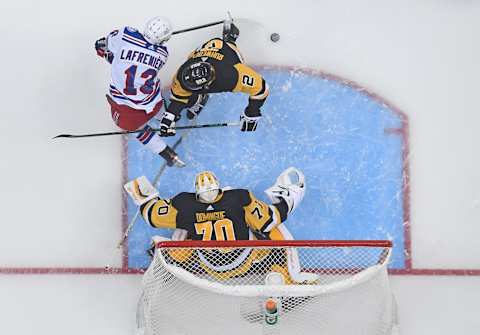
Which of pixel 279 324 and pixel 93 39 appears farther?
pixel 93 39

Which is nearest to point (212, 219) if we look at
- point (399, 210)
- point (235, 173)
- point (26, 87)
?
point (235, 173)

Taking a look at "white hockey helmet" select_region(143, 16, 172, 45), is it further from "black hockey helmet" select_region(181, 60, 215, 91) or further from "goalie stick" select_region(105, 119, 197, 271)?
"goalie stick" select_region(105, 119, 197, 271)

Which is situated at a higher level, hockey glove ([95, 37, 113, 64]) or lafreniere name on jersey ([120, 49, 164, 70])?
hockey glove ([95, 37, 113, 64])

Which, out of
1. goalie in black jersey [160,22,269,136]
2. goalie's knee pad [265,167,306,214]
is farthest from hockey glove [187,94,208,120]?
goalie's knee pad [265,167,306,214]

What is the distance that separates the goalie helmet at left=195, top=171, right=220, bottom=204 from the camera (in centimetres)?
415

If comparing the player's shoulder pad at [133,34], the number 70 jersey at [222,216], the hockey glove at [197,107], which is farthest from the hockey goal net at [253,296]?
the player's shoulder pad at [133,34]

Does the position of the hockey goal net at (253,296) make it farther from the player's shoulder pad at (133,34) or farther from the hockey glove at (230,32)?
the hockey glove at (230,32)

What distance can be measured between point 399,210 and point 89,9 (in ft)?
7.32

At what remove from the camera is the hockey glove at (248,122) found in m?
4.37

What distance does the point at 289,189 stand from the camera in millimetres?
4379

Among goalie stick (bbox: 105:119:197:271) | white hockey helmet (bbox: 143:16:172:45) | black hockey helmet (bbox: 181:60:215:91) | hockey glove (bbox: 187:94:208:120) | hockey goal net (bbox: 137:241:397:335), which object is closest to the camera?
hockey goal net (bbox: 137:241:397:335)

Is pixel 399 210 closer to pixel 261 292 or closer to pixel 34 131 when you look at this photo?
pixel 261 292

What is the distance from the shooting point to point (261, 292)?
3.67 meters

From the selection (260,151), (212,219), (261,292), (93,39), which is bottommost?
(261,292)
